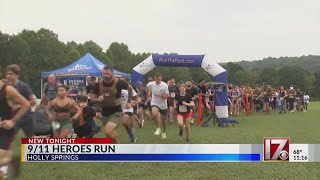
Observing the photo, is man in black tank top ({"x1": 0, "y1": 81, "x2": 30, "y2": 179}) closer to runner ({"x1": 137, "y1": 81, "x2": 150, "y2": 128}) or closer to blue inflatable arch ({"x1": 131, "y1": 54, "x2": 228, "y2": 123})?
runner ({"x1": 137, "y1": 81, "x2": 150, "y2": 128})

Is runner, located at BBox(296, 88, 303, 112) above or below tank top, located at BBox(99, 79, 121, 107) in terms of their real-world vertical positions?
below

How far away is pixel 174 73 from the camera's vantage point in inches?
3669

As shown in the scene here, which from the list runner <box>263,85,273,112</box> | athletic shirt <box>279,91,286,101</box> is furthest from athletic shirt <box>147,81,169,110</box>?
athletic shirt <box>279,91,286,101</box>

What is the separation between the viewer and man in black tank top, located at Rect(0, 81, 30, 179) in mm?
5703

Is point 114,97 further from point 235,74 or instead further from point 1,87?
point 235,74

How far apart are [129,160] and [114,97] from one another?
143 cm

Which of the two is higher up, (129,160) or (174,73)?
(174,73)

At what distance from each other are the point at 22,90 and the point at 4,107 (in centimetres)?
156

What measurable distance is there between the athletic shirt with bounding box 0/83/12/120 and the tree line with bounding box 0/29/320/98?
103ft

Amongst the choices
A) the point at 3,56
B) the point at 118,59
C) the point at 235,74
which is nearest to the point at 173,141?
the point at 3,56

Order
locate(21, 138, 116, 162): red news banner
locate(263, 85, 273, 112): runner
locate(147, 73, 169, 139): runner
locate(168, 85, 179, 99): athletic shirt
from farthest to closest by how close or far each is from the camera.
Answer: locate(263, 85, 273, 112): runner < locate(168, 85, 179, 99): athletic shirt < locate(147, 73, 169, 139): runner < locate(21, 138, 116, 162): red news banner

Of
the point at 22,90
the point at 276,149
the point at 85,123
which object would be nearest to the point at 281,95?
the point at 85,123

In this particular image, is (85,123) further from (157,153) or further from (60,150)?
(157,153)

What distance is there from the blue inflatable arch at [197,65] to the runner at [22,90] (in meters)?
10.5
